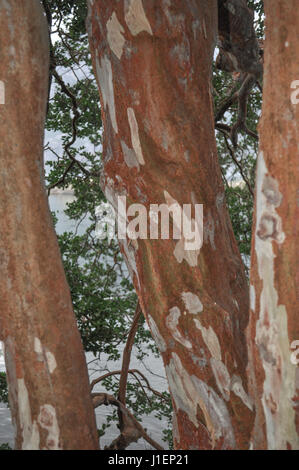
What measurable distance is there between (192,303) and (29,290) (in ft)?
2.03

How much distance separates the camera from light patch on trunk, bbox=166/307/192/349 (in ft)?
6.55

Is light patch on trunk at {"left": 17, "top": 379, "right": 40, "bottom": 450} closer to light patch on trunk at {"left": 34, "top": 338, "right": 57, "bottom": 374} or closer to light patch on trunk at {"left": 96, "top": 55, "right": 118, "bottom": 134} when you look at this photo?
light patch on trunk at {"left": 34, "top": 338, "right": 57, "bottom": 374}

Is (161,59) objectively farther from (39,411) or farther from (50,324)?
→ (39,411)

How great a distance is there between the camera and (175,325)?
200 cm

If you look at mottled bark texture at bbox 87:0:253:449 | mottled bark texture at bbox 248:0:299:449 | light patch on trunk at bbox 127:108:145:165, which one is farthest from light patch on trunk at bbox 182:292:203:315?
light patch on trunk at bbox 127:108:145:165

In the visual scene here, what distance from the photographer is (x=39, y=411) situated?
1.76m

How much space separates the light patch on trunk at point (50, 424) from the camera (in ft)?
5.77

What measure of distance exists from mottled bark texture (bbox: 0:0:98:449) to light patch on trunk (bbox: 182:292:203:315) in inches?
17.5

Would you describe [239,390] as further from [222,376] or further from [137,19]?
[137,19]

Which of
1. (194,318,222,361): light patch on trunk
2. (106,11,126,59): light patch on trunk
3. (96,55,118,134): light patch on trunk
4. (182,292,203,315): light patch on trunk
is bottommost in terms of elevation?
(194,318,222,361): light patch on trunk

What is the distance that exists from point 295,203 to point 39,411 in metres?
1.09

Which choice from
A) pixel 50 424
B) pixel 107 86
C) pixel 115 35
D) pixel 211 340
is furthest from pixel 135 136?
pixel 50 424
